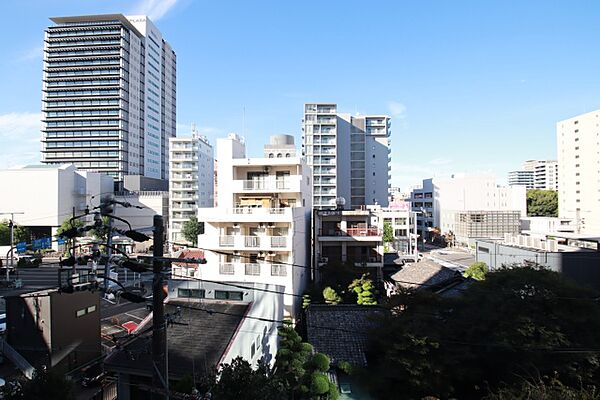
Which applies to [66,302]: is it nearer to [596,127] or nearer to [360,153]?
[360,153]

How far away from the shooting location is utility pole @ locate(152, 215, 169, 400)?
6375 millimetres

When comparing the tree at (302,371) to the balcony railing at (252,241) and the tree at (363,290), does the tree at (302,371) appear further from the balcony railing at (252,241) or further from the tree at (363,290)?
the tree at (363,290)

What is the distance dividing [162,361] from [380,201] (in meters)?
64.2

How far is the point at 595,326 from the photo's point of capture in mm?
11055

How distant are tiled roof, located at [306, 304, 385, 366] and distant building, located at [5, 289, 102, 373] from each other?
10037 mm

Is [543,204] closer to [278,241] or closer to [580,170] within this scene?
[580,170]

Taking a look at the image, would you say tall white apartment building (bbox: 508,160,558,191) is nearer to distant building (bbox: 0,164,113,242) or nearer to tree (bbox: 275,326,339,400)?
tree (bbox: 275,326,339,400)

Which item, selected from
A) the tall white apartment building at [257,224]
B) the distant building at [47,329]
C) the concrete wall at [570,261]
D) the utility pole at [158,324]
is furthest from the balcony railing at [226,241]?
the concrete wall at [570,261]

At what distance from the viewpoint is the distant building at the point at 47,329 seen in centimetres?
1377

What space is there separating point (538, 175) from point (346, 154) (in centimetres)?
12298

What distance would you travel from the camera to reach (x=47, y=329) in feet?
45.3

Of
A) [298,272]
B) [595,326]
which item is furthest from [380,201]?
[595,326]

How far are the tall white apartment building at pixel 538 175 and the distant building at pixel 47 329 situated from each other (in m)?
151

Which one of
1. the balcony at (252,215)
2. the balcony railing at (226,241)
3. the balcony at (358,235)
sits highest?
the balcony at (252,215)
